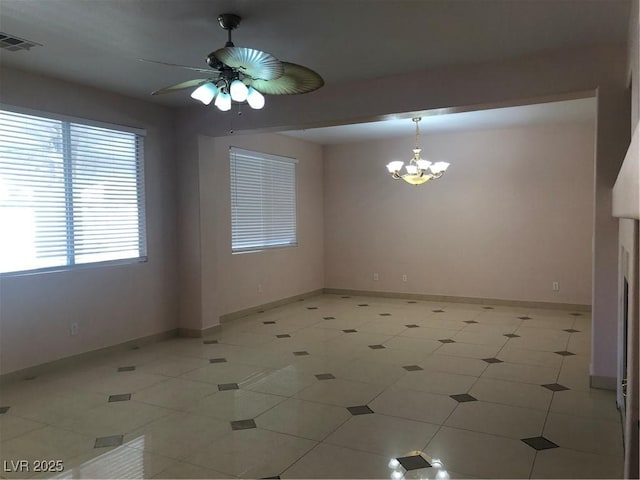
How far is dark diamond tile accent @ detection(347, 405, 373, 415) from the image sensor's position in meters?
3.45

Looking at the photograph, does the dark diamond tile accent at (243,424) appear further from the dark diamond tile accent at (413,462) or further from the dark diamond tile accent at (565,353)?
the dark diamond tile accent at (565,353)

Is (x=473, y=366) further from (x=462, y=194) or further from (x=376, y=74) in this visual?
(x=462, y=194)

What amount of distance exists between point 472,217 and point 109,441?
630 centimetres

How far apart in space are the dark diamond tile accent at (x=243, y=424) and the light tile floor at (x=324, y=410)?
1 centimetres

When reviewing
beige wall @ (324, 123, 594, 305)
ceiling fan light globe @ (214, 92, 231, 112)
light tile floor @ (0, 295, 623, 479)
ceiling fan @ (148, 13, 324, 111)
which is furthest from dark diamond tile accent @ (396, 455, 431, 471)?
beige wall @ (324, 123, 594, 305)

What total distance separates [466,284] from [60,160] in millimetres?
6062

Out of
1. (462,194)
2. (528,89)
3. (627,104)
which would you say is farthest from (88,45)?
(462,194)

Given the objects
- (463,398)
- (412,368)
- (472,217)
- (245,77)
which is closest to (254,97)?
(245,77)

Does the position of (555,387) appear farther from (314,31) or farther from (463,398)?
(314,31)

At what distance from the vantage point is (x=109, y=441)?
119 inches

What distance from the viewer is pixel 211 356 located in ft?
16.3

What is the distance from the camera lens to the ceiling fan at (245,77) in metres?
2.63

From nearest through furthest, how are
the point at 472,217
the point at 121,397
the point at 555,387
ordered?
the point at 121,397 < the point at 555,387 < the point at 472,217

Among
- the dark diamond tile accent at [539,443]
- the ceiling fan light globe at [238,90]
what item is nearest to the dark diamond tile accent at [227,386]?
the dark diamond tile accent at [539,443]
